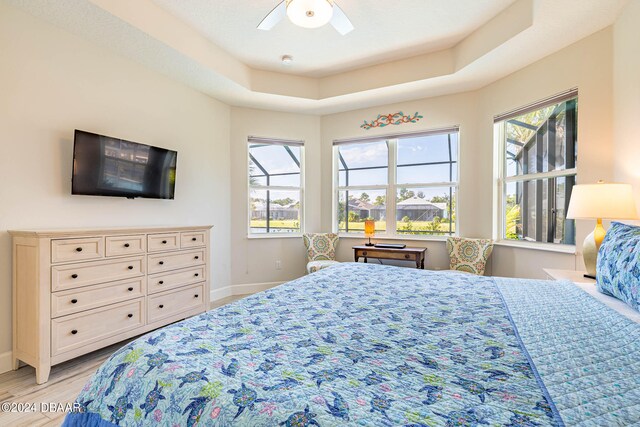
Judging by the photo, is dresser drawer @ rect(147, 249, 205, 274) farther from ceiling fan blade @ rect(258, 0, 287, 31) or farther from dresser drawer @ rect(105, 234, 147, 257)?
ceiling fan blade @ rect(258, 0, 287, 31)

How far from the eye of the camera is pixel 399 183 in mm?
4371

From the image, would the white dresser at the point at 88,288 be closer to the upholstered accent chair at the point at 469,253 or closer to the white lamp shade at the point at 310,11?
the white lamp shade at the point at 310,11

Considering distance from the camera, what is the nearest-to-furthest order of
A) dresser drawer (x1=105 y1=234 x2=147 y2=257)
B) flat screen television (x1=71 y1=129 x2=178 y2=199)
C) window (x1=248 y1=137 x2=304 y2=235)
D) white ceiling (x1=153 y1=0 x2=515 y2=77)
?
1. dresser drawer (x1=105 y1=234 x2=147 y2=257)
2. flat screen television (x1=71 y1=129 x2=178 y2=199)
3. white ceiling (x1=153 y1=0 x2=515 y2=77)
4. window (x1=248 y1=137 x2=304 y2=235)

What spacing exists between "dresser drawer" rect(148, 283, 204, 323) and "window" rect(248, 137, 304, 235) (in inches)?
56.5

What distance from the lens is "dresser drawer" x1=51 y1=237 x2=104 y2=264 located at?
6.86 ft

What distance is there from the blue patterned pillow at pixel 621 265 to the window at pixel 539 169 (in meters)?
1.49

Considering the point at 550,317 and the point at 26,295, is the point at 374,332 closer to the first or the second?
the point at 550,317

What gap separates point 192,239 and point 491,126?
3617 mm

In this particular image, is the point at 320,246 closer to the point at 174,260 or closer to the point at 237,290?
the point at 237,290

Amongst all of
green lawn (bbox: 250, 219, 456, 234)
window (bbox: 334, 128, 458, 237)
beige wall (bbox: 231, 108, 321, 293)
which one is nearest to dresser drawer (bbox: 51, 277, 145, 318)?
beige wall (bbox: 231, 108, 321, 293)

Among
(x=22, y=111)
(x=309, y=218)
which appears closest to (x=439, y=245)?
(x=309, y=218)

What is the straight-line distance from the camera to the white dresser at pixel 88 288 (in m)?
2.05

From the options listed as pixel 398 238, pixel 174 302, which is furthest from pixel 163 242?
pixel 398 238

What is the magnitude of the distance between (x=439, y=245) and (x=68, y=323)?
12.6 ft
